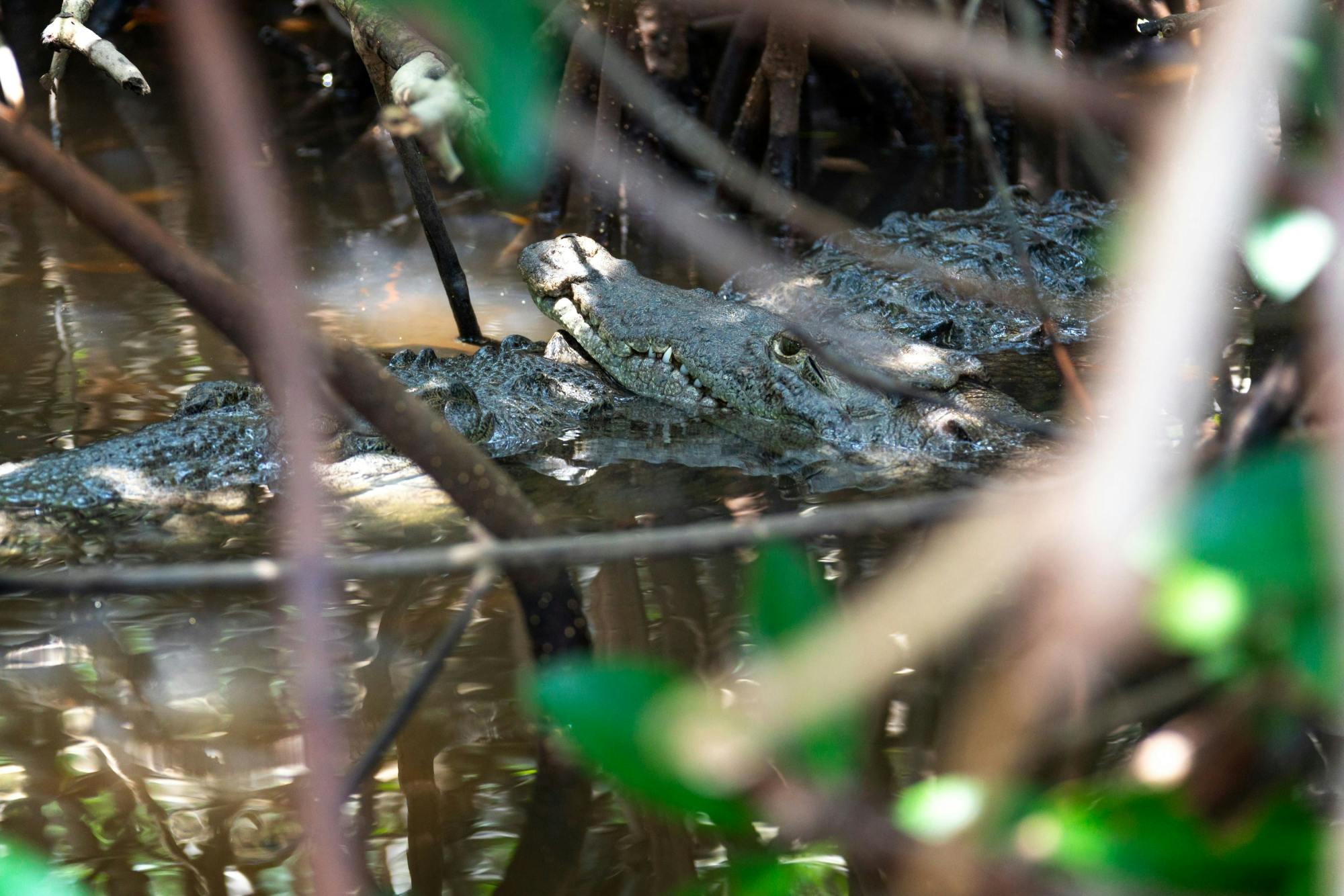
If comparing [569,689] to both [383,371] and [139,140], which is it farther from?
[139,140]

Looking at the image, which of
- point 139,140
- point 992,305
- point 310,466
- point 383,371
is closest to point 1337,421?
point 310,466

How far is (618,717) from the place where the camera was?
61cm

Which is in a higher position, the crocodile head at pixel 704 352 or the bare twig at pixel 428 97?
the bare twig at pixel 428 97

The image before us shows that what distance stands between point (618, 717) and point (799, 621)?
0.44 feet

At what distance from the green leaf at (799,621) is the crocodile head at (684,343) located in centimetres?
330

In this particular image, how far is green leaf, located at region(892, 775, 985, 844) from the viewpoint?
2.22ft

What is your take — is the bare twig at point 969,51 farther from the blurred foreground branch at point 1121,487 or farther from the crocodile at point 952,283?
the crocodile at point 952,283

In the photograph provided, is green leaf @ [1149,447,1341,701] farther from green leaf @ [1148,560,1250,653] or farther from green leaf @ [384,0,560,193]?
green leaf @ [384,0,560,193]

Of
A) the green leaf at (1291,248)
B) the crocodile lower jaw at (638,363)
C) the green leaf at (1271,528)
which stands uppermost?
Answer: the green leaf at (1291,248)

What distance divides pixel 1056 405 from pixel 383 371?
10.8ft

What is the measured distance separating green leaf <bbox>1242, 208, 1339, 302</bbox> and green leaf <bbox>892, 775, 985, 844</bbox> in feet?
1.38

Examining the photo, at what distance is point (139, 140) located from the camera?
8.49 meters

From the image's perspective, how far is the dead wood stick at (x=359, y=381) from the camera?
4.40 feet

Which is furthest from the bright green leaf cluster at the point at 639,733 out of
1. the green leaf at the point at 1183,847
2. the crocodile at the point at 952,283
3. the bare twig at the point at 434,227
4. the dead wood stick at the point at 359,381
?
the crocodile at the point at 952,283
